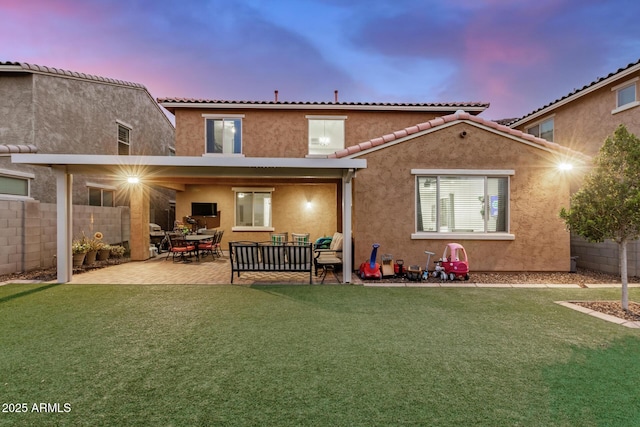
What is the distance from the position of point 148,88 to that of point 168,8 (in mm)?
4897

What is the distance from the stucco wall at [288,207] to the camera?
49.4 feet

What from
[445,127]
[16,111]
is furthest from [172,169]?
[445,127]

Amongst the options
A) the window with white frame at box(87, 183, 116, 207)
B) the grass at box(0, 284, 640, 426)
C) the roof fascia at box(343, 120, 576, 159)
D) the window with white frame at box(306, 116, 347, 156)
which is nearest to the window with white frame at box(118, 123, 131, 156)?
the window with white frame at box(87, 183, 116, 207)

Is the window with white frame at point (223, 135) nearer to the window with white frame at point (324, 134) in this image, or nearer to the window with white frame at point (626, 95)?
the window with white frame at point (324, 134)

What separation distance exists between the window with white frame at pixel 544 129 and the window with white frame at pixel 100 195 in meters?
20.0

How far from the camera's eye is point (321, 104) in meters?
13.0

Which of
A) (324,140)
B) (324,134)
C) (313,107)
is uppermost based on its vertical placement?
(313,107)

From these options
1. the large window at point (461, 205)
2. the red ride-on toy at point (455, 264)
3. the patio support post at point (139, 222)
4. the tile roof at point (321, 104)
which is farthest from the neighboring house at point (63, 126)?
the red ride-on toy at point (455, 264)

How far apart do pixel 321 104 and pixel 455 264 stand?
28.0 feet

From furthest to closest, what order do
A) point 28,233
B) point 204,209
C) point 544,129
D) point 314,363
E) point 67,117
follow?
point 204,209 → point 544,129 → point 67,117 → point 28,233 → point 314,363

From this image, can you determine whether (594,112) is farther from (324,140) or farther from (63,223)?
(63,223)

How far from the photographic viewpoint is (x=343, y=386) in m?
3.13

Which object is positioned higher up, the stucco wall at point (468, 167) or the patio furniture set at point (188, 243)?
the stucco wall at point (468, 167)

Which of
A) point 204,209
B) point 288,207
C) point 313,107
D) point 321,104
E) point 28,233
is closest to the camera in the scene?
point 28,233
